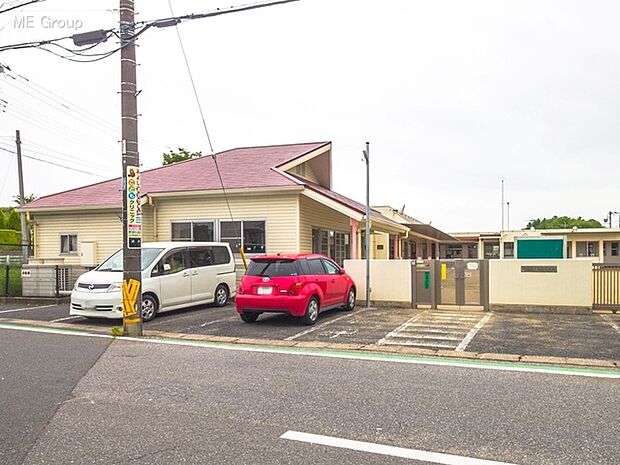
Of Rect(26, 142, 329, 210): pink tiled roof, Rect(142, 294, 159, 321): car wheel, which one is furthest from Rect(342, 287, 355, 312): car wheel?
Rect(26, 142, 329, 210): pink tiled roof

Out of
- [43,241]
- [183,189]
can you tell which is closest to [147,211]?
[183,189]

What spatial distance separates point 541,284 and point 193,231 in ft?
35.3

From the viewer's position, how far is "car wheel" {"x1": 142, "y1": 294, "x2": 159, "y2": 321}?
479 inches

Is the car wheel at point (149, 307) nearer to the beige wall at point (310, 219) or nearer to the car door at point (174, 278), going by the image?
the car door at point (174, 278)

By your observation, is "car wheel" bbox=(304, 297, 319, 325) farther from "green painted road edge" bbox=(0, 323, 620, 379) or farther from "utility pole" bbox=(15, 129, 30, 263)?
"utility pole" bbox=(15, 129, 30, 263)

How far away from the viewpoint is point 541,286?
13.2 meters

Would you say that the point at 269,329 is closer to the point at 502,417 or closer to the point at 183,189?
the point at 502,417

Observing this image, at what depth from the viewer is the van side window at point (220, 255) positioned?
14.8 m

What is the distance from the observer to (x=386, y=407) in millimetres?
5555

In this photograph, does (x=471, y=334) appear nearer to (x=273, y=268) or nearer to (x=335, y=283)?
(x=335, y=283)

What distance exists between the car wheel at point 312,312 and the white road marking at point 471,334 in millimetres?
3035

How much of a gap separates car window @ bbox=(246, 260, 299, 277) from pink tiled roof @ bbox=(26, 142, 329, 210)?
222 inches

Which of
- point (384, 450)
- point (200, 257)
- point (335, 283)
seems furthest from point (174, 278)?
point (384, 450)

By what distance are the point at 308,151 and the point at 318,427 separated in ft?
55.4
